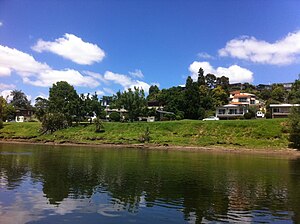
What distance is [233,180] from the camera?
2962cm

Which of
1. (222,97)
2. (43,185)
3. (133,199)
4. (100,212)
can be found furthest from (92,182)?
(222,97)

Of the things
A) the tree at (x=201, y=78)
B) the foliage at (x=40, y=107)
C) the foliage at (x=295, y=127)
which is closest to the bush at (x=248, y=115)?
the foliage at (x=295, y=127)

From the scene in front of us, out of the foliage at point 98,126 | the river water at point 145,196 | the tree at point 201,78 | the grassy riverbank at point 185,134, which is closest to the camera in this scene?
the river water at point 145,196

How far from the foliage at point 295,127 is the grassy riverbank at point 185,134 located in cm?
182

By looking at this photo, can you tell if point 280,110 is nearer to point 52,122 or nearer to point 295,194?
point 52,122

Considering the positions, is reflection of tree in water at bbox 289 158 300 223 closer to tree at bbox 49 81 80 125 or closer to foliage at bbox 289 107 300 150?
foliage at bbox 289 107 300 150

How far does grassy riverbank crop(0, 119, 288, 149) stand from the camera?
2805 inches

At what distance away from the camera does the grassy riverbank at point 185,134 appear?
2805 inches

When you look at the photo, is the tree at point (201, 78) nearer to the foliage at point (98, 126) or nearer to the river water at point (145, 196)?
the foliage at point (98, 126)

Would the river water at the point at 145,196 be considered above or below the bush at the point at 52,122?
below

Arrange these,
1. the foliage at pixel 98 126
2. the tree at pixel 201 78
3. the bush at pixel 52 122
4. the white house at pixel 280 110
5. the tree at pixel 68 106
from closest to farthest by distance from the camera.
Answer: the foliage at pixel 98 126, the bush at pixel 52 122, the tree at pixel 68 106, the white house at pixel 280 110, the tree at pixel 201 78

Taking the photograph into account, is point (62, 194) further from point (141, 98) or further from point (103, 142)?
point (141, 98)

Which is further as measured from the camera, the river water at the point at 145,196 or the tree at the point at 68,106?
the tree at the point at 68,106

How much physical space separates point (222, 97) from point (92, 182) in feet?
348
